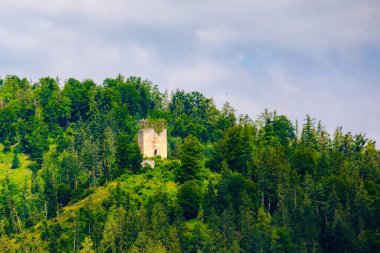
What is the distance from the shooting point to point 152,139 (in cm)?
10338

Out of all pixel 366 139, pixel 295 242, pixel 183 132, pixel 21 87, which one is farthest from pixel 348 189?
pixel 21 87

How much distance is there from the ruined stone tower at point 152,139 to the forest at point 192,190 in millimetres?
1549

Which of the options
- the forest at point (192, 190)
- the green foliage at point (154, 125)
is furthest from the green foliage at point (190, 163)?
the green foliage at point (154, 125)

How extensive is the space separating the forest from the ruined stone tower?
1.55 m

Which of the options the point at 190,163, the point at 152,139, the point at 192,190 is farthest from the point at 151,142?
the point at 192,190

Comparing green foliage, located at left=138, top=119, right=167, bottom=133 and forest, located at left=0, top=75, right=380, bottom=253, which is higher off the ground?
green foliage, located at left=138, top=119, right=167, bottom=133

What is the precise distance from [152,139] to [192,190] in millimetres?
13975

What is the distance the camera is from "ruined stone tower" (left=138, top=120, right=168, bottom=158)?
103m

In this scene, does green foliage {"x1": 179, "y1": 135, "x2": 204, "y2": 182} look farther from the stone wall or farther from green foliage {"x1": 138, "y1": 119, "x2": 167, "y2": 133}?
green foliage {"x1": 138, "y1": 119, "x2": 167, "y2": 133}

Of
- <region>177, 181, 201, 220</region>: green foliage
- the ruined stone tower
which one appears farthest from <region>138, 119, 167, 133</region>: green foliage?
<region>177, 181, 201, 220</region>: green foliage

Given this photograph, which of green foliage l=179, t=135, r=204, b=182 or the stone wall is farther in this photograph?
the stone wall

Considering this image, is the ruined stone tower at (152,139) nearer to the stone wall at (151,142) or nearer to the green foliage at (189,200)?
the stone wall at (151,142)

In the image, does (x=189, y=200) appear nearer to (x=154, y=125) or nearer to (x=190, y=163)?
(x=190, y=163)

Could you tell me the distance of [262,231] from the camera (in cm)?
8500
